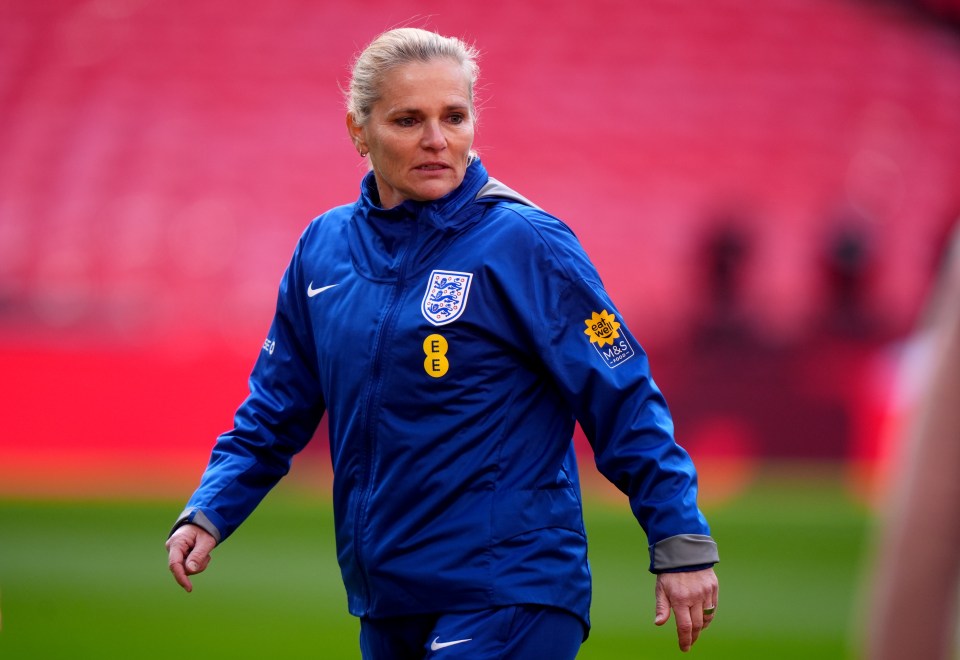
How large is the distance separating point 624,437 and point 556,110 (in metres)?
17.1

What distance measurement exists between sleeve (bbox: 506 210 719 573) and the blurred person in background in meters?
1.93

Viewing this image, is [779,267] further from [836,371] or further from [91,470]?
[91,470]

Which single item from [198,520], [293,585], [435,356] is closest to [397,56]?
[435,356]

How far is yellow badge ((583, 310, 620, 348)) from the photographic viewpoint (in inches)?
114

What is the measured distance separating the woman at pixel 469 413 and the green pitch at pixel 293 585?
4355 millimetres

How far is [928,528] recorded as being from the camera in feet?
2.72

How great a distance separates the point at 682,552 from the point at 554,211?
52.3ft

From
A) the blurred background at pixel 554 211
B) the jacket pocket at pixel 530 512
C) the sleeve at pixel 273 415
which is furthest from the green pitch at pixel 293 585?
the jacket pocket at pixel 530 512

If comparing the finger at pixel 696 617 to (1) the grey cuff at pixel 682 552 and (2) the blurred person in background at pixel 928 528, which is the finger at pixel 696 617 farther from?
(2) the blurred person in background at pixel 928 528

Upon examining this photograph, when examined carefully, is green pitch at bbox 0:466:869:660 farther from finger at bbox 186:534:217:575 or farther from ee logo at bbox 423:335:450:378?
ee logo at bbox 423:335:450:378

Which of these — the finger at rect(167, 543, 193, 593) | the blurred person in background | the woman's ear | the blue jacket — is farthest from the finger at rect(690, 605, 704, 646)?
the blurred person in background

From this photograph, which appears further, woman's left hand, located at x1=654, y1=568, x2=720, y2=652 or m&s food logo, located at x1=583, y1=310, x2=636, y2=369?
m&s food logo, located at x1=583, y1=310, x2=636, y2=369

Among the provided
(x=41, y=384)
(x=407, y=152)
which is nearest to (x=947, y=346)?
(x=407, y=152)

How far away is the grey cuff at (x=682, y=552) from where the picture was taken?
8.95 ft
